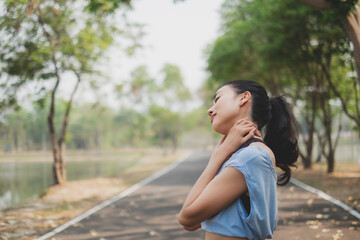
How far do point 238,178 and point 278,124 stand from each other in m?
0.56

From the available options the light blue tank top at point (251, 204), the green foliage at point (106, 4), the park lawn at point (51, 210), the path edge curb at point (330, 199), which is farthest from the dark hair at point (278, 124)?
the path edge curb at point (330, 199)

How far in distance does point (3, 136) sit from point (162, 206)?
44.7 feet

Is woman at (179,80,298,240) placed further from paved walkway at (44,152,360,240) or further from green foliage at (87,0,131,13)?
green foliage at (87,0,131,13)

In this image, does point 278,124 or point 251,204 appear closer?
point 251,204

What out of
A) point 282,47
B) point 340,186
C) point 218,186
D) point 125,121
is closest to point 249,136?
point 218,186

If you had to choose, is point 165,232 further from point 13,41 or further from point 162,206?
point 13,41

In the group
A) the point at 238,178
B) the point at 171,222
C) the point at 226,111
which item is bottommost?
the point at 171,222

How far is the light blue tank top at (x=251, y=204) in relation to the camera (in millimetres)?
1450

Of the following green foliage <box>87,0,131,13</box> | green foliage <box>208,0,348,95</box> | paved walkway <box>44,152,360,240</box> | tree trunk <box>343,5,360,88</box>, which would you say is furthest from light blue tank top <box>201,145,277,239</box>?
green foliage <box>208,0,348,95</box>

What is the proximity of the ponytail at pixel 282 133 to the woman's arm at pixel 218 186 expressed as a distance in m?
0.29

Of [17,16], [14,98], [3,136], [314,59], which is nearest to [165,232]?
[17,16]

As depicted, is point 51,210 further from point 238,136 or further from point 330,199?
point 238,136

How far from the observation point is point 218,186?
146 cm

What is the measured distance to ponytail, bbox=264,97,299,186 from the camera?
6.07 ft
